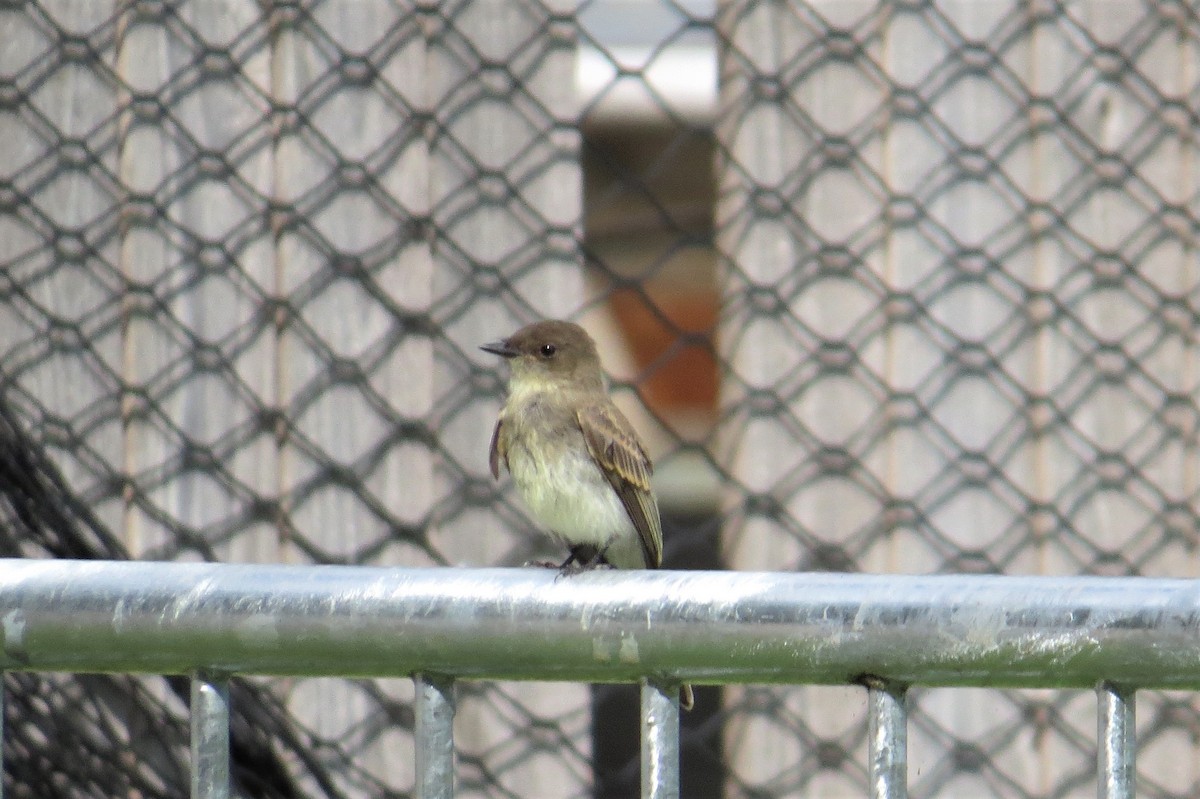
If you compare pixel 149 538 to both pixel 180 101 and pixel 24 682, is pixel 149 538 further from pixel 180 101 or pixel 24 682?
pixel 180 101

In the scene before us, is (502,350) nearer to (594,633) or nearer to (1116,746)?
(594,633)

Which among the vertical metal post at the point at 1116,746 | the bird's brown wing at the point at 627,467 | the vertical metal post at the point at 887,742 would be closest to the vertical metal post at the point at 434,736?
the vertical metal post at the point at 887,742

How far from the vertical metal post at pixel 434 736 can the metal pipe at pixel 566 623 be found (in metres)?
0.02

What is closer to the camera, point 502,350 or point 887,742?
point 887,742

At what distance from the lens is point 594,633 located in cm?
121

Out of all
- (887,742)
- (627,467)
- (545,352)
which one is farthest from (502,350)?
(887,742)

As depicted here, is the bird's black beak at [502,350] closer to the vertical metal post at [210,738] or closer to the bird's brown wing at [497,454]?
the bird's brown wing at [497,454]

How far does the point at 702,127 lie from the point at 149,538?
138cm

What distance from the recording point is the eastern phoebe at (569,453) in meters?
2.63

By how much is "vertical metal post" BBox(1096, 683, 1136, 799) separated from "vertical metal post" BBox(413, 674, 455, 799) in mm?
553

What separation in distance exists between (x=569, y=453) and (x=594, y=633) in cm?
158

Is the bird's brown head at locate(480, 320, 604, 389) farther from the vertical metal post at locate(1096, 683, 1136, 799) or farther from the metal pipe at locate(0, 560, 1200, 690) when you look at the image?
the vertical metal post at locate(1096, 683, 1136, 799)

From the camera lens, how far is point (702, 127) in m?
2.93

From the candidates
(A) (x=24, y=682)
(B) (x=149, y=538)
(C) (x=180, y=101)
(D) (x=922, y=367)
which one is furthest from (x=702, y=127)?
(A) (x=24, y=682)
